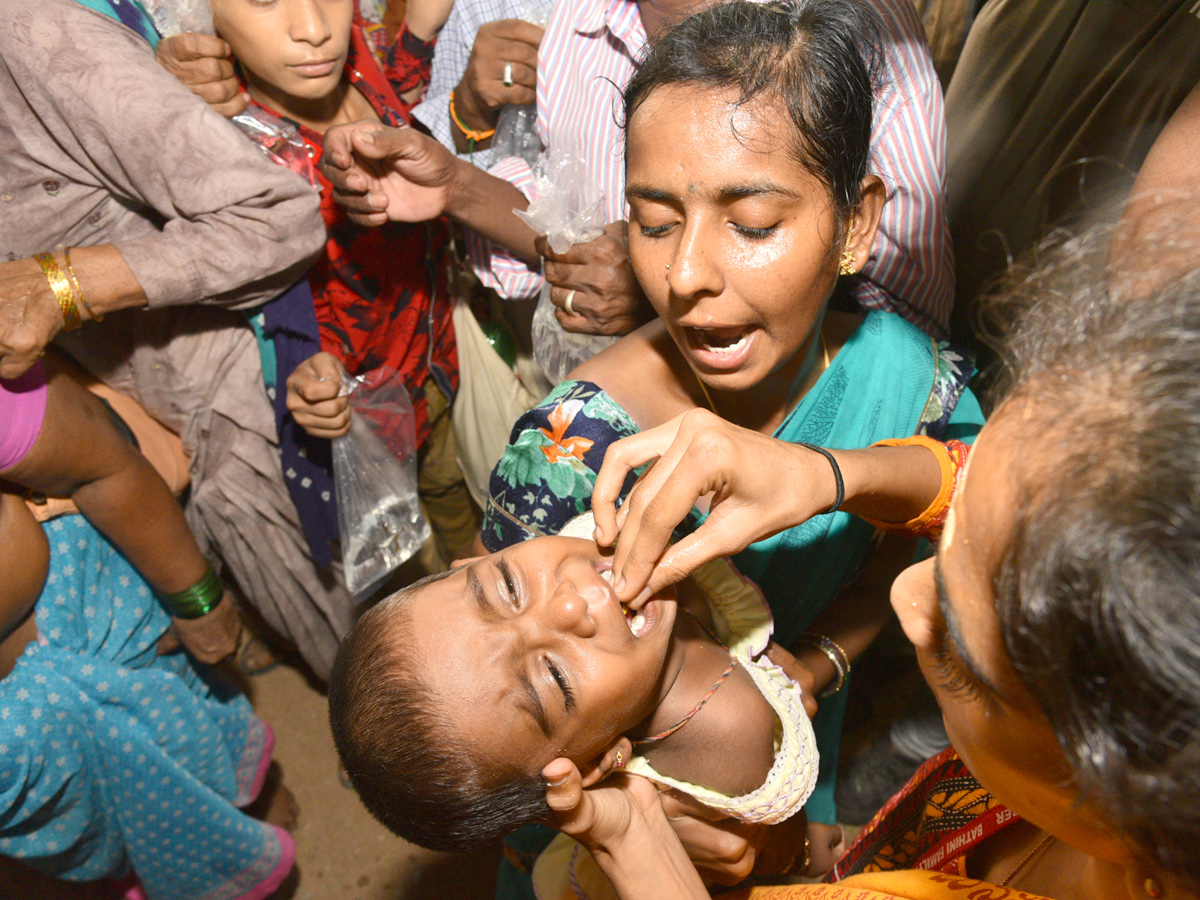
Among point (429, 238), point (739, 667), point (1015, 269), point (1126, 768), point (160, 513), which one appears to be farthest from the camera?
point (429, 238)

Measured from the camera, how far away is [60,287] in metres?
1.93

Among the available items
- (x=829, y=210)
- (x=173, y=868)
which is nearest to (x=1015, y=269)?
(x=829, y=210)

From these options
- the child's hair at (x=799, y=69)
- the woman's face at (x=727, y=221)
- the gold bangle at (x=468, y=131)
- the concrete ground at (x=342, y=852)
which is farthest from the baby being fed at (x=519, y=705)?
the gold bangle at (x=468, y=131)

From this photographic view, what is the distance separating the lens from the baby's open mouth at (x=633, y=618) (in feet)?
5.00

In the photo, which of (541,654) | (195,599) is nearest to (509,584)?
(541,654)

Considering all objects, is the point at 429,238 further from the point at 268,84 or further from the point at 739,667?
the point at 739,667

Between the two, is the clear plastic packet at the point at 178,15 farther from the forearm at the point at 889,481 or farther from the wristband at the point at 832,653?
the wristband at the point at 832,653

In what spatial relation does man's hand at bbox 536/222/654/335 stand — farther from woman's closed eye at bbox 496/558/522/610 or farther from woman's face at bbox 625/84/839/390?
woman's closed eye at bbox 496/558/522/610

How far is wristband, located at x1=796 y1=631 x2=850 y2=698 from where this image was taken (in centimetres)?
216

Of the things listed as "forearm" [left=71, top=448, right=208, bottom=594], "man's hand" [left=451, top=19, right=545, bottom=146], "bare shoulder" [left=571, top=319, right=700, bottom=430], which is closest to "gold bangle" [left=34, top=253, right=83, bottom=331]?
"forearm" [left=71, top=448, right=208, bottom=594]

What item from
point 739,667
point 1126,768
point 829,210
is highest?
point 829,210

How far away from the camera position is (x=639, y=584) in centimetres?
139

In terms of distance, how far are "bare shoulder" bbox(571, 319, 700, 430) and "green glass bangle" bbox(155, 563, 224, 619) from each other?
1596mm

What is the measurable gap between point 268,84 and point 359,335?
0.86m
